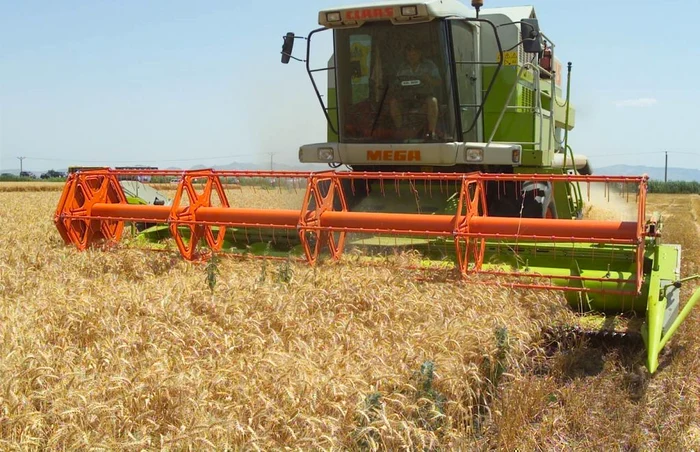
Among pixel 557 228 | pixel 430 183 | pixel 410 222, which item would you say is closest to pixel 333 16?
pixel 430 183

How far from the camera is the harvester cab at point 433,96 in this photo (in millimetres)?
5457

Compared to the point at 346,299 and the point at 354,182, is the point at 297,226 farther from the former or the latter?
the point at 354,182

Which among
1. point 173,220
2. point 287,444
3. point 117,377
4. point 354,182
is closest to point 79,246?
point 173,220

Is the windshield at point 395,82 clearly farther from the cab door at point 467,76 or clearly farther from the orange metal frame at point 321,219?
the orange metal frame at point 321,219

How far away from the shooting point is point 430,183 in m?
5.46

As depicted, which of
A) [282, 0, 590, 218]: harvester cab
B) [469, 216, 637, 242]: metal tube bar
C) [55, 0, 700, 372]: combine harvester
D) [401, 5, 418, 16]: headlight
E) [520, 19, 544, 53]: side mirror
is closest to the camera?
[469, 216, 637, 242]: metal tube bar

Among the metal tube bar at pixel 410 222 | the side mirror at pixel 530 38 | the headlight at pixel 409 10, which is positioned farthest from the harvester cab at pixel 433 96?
the metal tube bar at pixel 410 222

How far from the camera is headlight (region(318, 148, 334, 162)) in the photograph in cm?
598

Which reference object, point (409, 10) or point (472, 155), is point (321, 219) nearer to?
point (472, 155)

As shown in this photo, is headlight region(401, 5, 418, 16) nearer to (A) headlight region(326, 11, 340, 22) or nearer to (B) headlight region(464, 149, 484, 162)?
(A) headlight region(326, 11, 340, 22)

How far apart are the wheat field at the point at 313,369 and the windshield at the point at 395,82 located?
5.39 ft

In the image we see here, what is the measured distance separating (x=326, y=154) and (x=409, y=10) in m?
1.39

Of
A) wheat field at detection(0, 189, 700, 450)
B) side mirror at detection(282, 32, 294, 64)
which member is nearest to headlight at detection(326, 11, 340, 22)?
side mirror at detection(282, 32, 294, 64)

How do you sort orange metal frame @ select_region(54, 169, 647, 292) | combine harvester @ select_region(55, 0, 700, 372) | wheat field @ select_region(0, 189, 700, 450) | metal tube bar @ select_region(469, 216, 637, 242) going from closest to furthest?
wheat field @ select_region(0, 189, 700, 450)
metal tube bar @ select_region(469, 216, 637, 242)
orange metal frame @ select_region(54, 169, 647, 292)
combine harvester @ select_region(55, 0, 700, 372)
